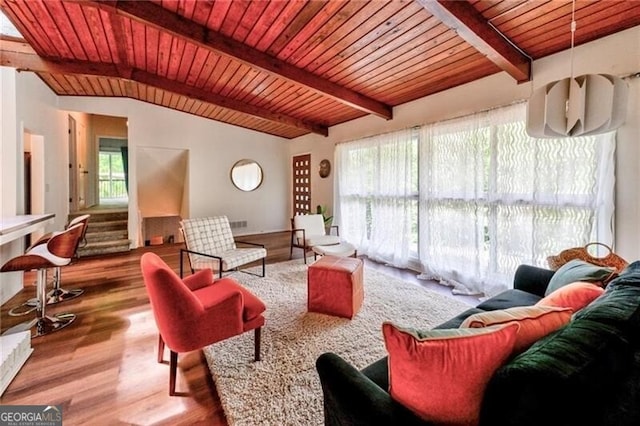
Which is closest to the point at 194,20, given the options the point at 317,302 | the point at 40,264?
the point at 40,264

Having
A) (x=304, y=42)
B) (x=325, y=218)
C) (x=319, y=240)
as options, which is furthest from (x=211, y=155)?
(x=304, y=42)

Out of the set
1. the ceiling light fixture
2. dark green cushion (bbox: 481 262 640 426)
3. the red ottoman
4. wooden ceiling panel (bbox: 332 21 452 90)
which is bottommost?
the red ottoman

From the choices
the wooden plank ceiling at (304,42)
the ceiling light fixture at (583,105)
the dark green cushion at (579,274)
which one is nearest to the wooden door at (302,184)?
the wooden plank ceiling at (304,42)

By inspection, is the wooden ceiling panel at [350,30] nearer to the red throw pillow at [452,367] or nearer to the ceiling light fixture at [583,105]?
the ceiling light fixture at [583,105]

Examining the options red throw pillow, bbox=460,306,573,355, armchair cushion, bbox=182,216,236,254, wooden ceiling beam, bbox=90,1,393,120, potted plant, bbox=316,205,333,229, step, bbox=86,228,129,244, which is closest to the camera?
A: red throw pillow, bbox=460,306,573,355

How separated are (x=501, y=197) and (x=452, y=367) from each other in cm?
289

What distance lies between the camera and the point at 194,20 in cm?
279

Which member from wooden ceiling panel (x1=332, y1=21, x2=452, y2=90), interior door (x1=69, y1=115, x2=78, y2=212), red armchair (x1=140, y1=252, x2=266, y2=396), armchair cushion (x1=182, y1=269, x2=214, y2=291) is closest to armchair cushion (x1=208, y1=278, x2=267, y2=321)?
red armchair (x1=140, y1=252, x2=266, y2=396)

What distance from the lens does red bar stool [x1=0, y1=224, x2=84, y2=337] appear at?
96.4 inches

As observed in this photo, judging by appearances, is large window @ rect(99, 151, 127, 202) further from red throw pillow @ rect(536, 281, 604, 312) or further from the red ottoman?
red throw pillow @ rect(536, 281, 604, 312)

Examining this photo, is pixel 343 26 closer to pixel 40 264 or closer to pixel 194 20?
pixel 194 20

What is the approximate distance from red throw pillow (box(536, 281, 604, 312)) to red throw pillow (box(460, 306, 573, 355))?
0.40 metres

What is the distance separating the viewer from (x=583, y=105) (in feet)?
4.89

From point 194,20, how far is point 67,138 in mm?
4481
